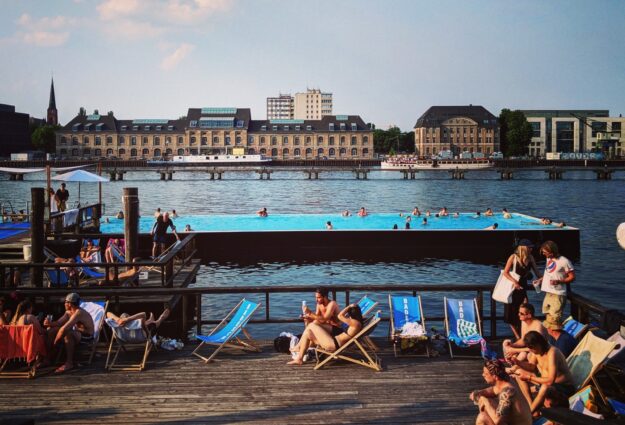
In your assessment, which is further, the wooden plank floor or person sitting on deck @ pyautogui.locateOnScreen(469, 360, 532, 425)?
the wooden plank floor

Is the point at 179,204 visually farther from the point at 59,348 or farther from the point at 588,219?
the point at 59,348

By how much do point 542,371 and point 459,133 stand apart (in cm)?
15962

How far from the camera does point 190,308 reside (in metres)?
16.9

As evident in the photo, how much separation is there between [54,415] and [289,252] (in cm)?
2134

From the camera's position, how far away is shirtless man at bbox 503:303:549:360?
24.0ft

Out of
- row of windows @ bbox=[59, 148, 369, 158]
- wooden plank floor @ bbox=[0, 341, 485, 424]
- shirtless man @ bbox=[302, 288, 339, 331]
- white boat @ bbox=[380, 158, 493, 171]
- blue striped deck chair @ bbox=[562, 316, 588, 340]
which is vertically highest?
row of windows @ bbox=[59, 148, 369, 158]

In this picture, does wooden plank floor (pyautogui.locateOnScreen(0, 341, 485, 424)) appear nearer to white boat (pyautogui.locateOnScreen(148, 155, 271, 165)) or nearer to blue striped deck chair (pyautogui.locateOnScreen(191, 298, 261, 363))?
blue striped deck chair (pyautogui.locateOnScreen(191, 298, 261, 363))

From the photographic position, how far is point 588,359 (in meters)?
7.06

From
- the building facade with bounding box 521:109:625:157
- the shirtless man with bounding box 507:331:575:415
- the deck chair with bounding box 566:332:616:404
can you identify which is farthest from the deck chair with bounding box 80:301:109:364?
the building facade with bounding box 521:109:625:157

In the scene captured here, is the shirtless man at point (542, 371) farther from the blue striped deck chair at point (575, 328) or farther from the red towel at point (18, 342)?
the red towel at point (18, 342)

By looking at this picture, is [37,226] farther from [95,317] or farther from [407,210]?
[407,210]

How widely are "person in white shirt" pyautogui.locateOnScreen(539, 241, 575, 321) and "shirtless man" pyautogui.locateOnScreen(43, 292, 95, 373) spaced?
668 centimetres

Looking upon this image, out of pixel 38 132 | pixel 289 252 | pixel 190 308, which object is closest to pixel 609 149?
pixel 38 132

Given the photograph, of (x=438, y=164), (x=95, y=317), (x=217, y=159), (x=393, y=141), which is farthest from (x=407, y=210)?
(x=393, y=141)
